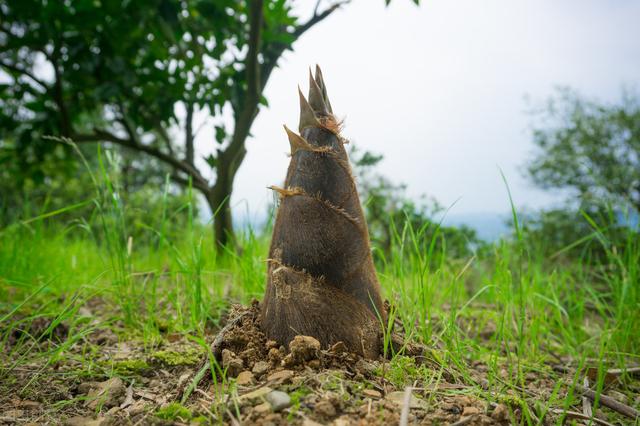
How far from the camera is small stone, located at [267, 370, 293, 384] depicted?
1.54 metres

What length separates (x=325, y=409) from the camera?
4.53 ft

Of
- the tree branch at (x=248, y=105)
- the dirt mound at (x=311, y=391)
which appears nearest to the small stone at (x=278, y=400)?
the dirt mound at (x=311, y=391)

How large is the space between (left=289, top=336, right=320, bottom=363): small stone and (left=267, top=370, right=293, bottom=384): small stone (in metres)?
0.07

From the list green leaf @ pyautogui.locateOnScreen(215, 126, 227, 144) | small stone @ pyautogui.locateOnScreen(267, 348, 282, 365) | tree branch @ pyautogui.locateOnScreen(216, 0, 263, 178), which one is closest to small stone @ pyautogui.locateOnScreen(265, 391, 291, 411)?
small stone @ pyautogui.locateOnScreen(267, 348, 282, 365)

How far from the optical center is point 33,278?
3.45 m

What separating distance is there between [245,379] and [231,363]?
104 millimetres

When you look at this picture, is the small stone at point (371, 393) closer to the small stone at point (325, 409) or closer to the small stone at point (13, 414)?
the small stone at point (325, 409)

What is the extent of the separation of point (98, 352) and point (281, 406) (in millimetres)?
1563

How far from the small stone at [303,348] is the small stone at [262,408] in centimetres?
25

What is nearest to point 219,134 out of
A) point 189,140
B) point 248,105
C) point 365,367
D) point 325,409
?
point 248,105

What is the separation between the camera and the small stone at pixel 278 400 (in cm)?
139

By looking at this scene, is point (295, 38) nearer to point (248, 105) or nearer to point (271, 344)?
point (248, 105)

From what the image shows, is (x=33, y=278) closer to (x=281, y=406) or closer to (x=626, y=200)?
(x=281, y=406)

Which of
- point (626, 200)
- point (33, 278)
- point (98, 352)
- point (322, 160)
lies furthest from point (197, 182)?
point (626, 200)
